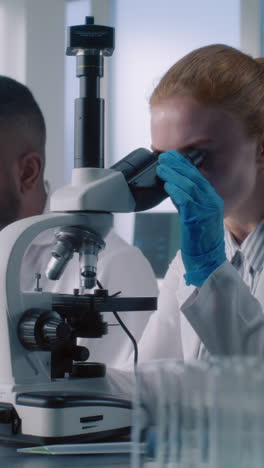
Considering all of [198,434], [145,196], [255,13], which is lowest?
[198,434]

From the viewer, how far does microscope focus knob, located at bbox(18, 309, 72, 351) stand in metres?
1.14

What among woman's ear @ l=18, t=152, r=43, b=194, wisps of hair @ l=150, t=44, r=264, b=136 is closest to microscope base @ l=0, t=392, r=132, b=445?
wisps of hair @ l=150, t=44, r=264, b=136

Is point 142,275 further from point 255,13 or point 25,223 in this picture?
point 255,13

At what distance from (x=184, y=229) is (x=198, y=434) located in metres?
0.84

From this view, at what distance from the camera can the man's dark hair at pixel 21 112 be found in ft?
7.13

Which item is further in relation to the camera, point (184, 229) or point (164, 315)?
point (164, 315)

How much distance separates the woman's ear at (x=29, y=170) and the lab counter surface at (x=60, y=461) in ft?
4.17

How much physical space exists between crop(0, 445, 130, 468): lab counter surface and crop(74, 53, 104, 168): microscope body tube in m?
0.48

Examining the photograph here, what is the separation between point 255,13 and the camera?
3209 mm

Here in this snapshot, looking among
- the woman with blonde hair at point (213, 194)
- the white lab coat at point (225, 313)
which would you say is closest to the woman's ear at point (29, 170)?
the woman with blonde hair at point (213, 194)

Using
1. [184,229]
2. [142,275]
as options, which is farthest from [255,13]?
[184,229]

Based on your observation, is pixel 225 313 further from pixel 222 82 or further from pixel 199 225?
pixel 222 82

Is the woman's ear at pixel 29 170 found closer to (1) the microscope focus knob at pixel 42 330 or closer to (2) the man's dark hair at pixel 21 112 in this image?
(2) the man's dark hair at pixel 21 112

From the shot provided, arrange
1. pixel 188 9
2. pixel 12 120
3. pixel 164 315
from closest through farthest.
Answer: pixel 164 315 → pixel 12 120 → pixel 188 9
